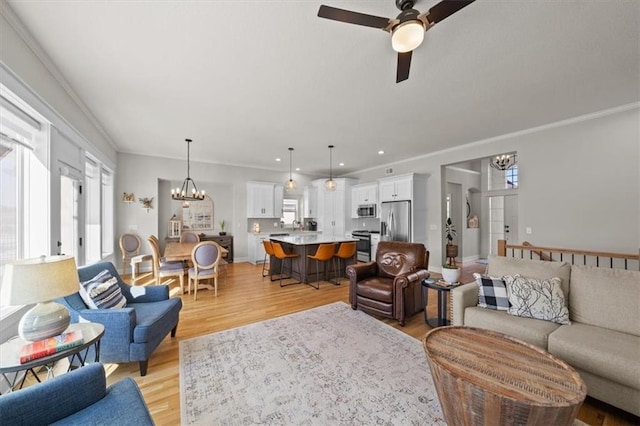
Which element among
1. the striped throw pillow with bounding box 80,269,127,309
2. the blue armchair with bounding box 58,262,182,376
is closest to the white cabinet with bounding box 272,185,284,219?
the striped throw pillow with bounding box 80,269,127,309

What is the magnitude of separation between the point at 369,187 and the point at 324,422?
626cm

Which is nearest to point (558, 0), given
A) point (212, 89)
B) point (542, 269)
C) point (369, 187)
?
point (542, 269)

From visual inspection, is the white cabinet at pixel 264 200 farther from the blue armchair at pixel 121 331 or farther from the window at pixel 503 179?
the window at pixel 503 179

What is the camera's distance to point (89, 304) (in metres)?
2.21

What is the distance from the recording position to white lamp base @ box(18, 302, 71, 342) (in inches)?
59.5

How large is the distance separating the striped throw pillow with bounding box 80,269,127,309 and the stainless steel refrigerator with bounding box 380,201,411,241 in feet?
17.9

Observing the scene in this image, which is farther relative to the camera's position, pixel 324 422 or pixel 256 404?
pixel 256 404

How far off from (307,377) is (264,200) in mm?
5988

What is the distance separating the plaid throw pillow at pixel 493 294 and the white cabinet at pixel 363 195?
478 cm

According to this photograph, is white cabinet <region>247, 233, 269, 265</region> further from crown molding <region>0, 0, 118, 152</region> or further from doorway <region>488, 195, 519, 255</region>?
Answer: doorway <region>488, 195, 519, 255</region>

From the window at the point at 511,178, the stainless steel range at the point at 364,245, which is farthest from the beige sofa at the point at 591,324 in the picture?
the window at the point at 511,178

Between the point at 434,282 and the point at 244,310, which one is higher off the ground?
the point at 434,282

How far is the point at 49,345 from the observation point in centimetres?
153

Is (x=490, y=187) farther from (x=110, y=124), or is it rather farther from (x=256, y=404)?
(x=110, y=124)
